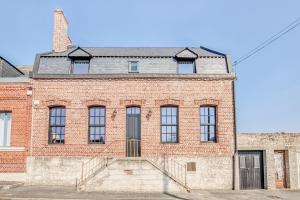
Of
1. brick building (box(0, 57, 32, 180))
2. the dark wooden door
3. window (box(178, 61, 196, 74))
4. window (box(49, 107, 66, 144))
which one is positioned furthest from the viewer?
window (box(178, 61, 196, 74))

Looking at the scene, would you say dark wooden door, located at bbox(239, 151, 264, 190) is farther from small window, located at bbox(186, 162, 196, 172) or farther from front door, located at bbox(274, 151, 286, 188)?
small window, located at bbox(186, 162, 196, 172)

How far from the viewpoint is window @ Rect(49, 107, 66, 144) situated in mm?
20109

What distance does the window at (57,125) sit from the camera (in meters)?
20.1

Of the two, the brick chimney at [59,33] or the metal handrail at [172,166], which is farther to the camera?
the brick chimney at [59,33]

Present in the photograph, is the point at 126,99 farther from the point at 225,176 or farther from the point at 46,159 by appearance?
the point at 225,176

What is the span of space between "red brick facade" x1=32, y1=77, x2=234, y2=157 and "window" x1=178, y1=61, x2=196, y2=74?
722 millimetres

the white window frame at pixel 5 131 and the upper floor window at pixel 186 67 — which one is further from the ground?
the upper floor window at pixel 186 67

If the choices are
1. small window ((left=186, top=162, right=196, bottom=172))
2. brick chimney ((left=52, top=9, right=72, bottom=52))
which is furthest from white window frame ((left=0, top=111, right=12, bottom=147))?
small window ((left=186, top=162, right=196, bottom=172))

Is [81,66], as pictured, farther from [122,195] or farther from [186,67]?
[122,195]

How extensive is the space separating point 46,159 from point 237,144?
10.6 metres

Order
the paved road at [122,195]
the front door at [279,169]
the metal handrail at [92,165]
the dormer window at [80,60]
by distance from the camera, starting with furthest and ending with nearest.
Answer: the front door at [279,169] < the dormer window at [80,60] < the metal handrail at [92,165] < the paved road at [122,195]

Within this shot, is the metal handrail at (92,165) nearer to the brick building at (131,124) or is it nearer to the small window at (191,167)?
the brick building at (131,124)

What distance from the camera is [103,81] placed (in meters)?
20.4

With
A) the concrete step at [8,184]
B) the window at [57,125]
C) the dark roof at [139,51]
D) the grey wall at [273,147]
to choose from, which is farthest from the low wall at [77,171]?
the dark roof at [139,51]
